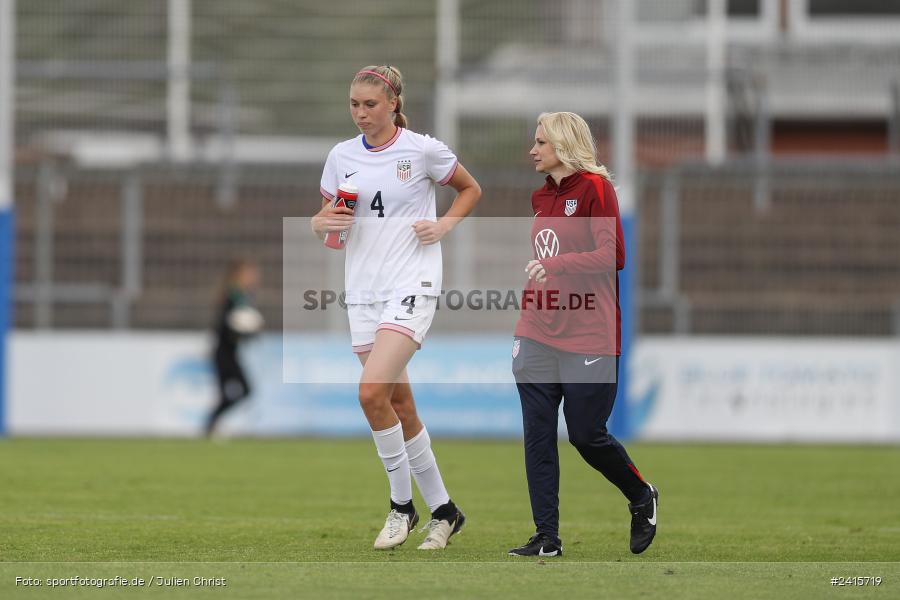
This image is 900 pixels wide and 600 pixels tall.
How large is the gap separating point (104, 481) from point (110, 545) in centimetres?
407

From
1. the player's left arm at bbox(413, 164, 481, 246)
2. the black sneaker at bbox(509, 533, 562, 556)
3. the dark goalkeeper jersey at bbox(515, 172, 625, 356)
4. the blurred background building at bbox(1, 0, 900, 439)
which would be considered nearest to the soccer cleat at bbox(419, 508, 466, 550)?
the black sneaker at bbox(509, 533, 562, 556)

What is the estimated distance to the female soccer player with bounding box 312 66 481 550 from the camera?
7.41 metres

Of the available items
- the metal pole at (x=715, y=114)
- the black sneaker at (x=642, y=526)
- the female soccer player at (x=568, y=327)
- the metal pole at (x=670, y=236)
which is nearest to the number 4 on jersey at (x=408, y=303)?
the female soccer player at (x=568, y=327)

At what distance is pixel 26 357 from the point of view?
17859mm

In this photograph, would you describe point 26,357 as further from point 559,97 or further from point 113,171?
point 559,97

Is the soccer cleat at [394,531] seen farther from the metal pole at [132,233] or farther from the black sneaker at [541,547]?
the metal pole at [132,233]

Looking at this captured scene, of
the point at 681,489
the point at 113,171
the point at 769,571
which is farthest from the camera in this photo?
the point at 113,171

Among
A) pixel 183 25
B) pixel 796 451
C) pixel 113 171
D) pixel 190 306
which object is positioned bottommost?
pixel 796 451

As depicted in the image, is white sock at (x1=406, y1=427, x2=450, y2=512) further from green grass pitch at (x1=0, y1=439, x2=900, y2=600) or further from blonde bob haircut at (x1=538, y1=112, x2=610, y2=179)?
blonde bob haircut at (x1=538, y1=112, x2=610, y2=179)

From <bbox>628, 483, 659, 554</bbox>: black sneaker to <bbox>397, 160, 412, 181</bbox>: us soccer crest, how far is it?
75.0 inches

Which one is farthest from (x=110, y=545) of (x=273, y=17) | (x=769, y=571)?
(x=273, y=17)

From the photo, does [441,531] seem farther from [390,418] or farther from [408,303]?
[408,303]

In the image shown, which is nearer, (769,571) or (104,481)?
(769,571)

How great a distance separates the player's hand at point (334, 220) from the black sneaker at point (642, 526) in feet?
6.24
